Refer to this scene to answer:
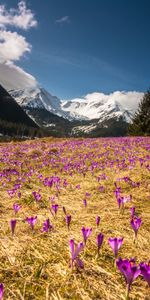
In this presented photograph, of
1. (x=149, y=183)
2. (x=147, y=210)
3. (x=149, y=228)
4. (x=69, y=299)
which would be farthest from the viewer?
(x=149, y=183)

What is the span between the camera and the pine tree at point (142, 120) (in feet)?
173

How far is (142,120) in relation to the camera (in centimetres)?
5366

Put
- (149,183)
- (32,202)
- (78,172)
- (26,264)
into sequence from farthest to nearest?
(78,172) → (149,183) → (32,202) → (26,264)

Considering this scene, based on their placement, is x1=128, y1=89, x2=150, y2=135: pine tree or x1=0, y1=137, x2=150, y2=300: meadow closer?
x1=0, y1=137, x2=150, y2=300: meadow

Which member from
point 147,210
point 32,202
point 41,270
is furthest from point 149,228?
point 32,202

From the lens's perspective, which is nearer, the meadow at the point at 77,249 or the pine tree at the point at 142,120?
the meadow at the point at 77,249

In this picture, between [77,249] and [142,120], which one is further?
[142,120]

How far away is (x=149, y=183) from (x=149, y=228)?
3053 mm

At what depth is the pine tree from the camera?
5288cm

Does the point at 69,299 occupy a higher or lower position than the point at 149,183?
lower

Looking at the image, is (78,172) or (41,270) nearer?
(41,270)

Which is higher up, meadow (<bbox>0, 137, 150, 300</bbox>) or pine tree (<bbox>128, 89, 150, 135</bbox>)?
pine tree (<bbox>128, 89, 150, 135</bbox>)

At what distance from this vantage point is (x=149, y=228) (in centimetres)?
398

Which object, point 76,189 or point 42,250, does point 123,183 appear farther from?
point 42,250
